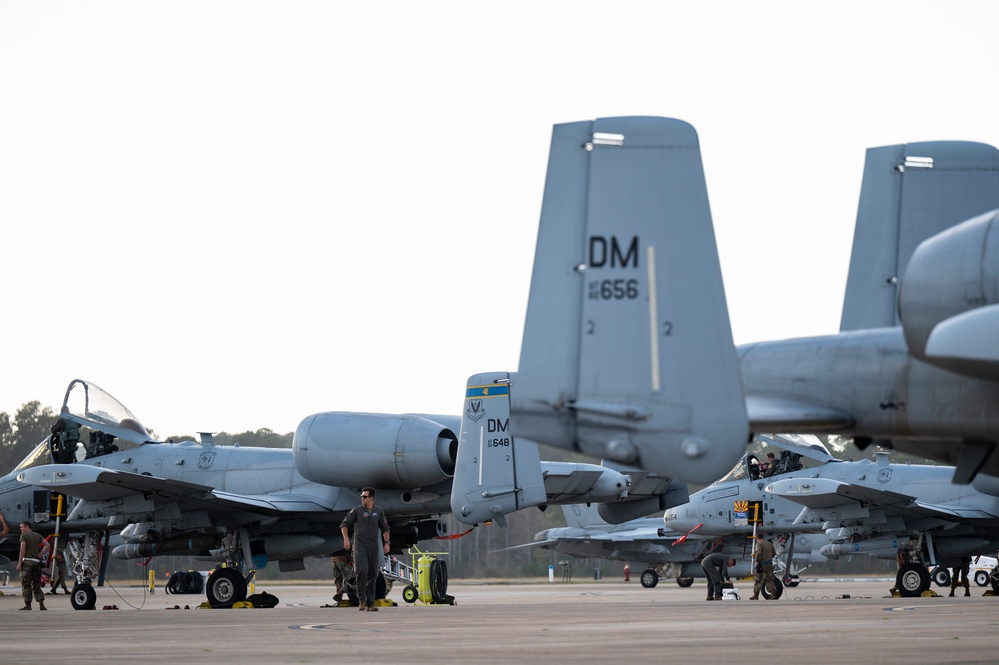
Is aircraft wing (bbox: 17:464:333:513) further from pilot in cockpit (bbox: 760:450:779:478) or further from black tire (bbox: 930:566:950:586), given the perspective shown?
black tire (bbox: 930:566:950:586)

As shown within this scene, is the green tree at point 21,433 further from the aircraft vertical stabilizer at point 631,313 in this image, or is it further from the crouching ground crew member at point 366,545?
the aircraft vertical stabilizer at point 631,313

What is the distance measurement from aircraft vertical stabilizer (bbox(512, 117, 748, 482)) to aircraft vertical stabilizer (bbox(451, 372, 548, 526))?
1140cm

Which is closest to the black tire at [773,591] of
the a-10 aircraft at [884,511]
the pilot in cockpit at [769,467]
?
the a-10 aircraft at [884,511]

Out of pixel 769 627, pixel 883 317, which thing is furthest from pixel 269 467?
pixel 883 317

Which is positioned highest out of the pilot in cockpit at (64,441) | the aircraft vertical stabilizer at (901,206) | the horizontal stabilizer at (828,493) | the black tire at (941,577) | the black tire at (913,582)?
the aircraft vertical stabilizer at (901,206)

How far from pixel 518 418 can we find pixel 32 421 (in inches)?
2647

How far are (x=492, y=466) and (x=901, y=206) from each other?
1049 centimetres

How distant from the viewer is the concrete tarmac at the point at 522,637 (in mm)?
7902

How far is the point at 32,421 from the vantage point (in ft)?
228

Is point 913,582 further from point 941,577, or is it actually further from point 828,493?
point 941,577

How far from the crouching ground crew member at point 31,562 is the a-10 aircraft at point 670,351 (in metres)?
13.9

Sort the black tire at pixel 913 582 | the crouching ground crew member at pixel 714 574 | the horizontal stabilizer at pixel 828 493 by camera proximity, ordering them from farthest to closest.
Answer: the crouching ground crew member at pixel 714 574, the black tire at pixel 913 582, the horizontal stabilizer at pixel 828 493

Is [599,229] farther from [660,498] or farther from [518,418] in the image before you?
[660,498]

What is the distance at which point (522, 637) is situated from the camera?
33.1 ft
